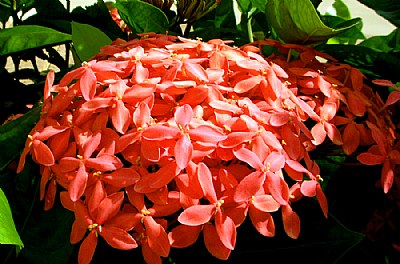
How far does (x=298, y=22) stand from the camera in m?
0.79

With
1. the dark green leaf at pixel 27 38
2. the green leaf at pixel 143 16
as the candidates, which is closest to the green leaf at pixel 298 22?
the green leaf at pixel 143 16

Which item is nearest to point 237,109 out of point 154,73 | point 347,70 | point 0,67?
point 154,73

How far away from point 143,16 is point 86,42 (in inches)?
4.8

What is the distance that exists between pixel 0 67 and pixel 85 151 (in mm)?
521

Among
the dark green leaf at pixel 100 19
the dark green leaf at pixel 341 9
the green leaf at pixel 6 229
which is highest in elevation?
the green leaf at pixel 6 229

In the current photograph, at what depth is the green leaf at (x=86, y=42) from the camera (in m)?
0.85

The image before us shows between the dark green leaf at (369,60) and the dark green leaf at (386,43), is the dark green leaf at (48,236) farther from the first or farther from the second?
the dark green leaf at (386,43)

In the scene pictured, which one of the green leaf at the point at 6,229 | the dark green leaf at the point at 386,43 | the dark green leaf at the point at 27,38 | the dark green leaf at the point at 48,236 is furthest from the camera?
the dark green leaf at the point at 386,43

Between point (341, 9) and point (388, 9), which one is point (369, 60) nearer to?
point (388, 9)

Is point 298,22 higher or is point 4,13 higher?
point 298,22

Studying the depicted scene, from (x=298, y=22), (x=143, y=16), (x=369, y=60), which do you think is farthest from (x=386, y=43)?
(x=143, y=16)

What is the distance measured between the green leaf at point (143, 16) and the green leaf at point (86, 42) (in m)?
0.08

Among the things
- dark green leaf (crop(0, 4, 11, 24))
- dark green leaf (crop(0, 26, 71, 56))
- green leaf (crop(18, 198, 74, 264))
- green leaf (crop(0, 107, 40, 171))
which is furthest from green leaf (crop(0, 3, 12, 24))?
green leaf (crop(18, 198, 74, 264))

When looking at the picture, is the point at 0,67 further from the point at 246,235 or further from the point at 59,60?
the point at 246,235
